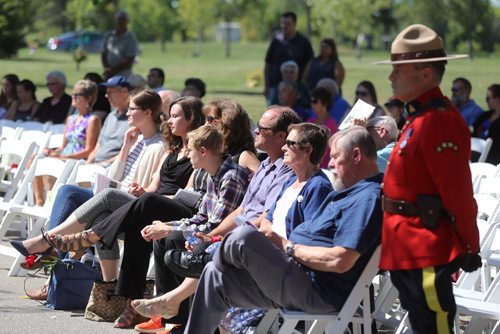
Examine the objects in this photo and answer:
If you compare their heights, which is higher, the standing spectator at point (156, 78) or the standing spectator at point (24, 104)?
the standing spectator at point (156, 78)

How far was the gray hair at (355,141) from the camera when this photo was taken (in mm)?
5355

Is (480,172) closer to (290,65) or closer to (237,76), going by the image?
(290,65)

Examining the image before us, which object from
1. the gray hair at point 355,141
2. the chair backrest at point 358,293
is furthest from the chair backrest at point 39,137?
the chair backrest at point 358,293

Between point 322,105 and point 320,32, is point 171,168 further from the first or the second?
point 320,32

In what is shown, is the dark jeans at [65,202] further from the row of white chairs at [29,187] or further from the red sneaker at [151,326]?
the red sneaker at [151,326]

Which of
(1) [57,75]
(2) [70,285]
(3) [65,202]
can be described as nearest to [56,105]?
(1) [57,75]

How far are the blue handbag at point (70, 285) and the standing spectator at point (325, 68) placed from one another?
8752 millimetres

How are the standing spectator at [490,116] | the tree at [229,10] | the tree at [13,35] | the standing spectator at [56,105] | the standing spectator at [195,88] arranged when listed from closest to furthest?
1. the standing spectator at [195,88]
2. the standing spectator at [490,116]
3. the standing spectator at [56,105]
4. the tree at [13,35]
5. the tree at [229,10]

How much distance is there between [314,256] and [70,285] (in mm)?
2751

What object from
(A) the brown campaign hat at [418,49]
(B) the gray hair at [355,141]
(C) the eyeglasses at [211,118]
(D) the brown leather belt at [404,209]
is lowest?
(D) the brown leather belt at [404,209]

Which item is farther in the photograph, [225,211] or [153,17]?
[153,17]

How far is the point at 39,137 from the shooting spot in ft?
38.0

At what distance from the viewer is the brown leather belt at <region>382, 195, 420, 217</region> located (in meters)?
4.60

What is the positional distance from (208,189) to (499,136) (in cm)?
592
